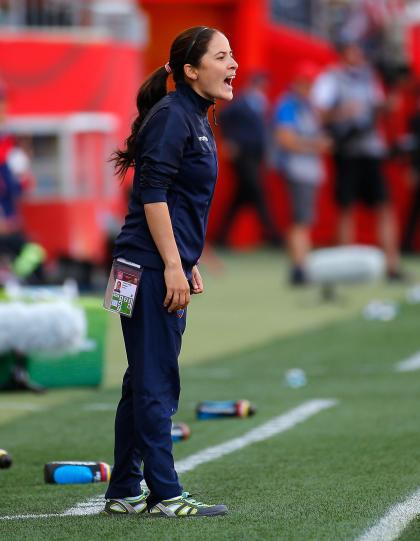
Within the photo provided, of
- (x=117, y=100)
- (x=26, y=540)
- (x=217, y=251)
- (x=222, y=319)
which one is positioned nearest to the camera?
(x=26, y=540)

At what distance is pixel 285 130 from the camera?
1653 cm

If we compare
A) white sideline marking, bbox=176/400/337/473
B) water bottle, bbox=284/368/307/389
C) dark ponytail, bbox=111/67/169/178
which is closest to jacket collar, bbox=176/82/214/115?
dark ponytail, bbox=111/67/169/178

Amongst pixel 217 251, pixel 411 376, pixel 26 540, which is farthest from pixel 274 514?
pixel 217 251

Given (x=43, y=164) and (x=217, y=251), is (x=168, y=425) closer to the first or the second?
(x=43, y=164)

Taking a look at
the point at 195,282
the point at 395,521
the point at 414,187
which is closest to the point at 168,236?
the point at 195,282

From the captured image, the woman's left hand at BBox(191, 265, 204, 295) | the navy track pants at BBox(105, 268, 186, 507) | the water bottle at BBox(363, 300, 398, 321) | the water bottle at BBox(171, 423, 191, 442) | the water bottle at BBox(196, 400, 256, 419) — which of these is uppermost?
the woman's left hand at BBox(191, 265, 204, 295)

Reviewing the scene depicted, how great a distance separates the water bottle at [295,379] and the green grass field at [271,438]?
0.08 m

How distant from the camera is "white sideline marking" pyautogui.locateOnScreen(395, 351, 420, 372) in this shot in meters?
10.8

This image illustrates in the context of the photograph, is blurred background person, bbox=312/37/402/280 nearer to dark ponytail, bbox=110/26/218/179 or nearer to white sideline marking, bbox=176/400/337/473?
white sideline marking, bbox=176/400/337/473

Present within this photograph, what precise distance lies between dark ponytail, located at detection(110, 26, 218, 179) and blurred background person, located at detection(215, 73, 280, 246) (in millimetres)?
14735

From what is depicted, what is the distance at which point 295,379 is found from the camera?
1033 centimetres

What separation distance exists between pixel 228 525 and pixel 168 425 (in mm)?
445

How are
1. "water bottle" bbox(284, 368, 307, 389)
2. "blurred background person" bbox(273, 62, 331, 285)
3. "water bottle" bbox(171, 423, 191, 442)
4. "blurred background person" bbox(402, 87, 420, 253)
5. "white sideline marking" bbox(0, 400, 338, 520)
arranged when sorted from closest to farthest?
"white sideline marking" bbox(0, 400, 338, 520)
"water bottle" bbox(171, 423, 191, 442)
"water bottle" bbox(284, 368, 307, 389)
"blurred background person" bbox(273, 62, 331, 285)
"blurred background person" bbox(402, 87, 420, 253)

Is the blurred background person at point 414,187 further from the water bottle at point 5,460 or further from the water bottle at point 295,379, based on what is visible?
the water bottle at point 5,460
